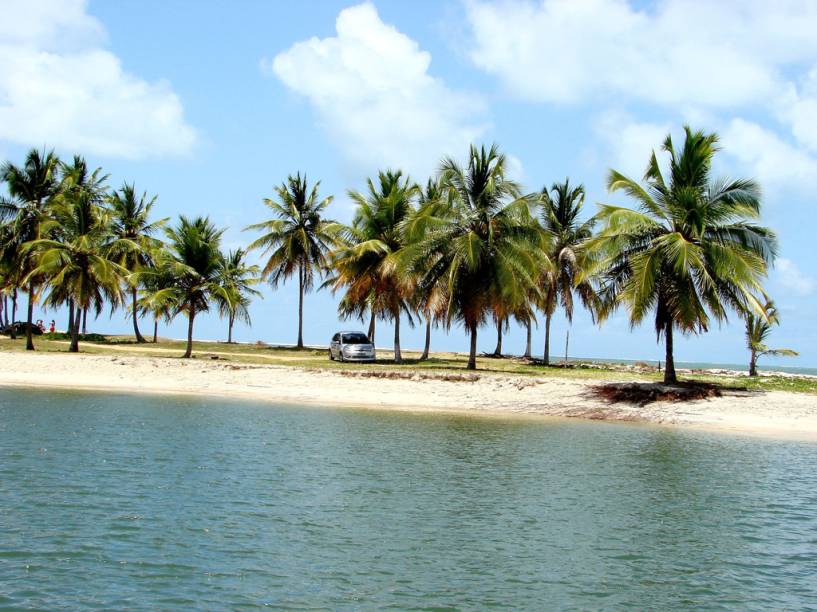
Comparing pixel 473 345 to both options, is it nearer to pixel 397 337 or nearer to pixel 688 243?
pixel 397 337

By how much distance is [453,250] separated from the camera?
127 ft

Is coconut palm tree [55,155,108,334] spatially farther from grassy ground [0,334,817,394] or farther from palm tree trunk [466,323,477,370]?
palm tree trunk [466,323,477,370]

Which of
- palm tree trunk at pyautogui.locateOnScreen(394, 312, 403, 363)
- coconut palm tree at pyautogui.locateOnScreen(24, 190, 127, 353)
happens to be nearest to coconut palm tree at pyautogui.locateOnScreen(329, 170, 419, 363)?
palm tree trunk at pyautogui.locateOnScreen(394, 312, 403, 363)

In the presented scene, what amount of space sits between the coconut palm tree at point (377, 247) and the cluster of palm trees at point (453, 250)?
0.29 ft

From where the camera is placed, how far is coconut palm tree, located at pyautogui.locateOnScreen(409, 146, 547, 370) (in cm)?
3825

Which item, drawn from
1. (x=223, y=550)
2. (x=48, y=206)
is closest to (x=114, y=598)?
(x=223, y=550)

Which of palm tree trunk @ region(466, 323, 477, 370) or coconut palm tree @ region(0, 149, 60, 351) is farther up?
coconut palm tree @ region(0, 149, 60, 351)

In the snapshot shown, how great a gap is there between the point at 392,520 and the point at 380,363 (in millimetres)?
30790

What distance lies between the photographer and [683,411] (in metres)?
29.0

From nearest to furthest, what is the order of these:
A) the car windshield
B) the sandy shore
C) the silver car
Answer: the sandy shore → the silver car → the car windshield

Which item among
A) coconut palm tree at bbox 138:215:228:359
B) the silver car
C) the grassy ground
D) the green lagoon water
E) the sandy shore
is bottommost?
the green lagoon water

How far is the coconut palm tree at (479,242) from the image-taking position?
125 ft

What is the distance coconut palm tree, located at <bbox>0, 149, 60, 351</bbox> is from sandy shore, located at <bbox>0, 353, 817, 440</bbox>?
11.3 m

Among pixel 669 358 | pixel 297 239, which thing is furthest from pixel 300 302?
pixel 669 358
